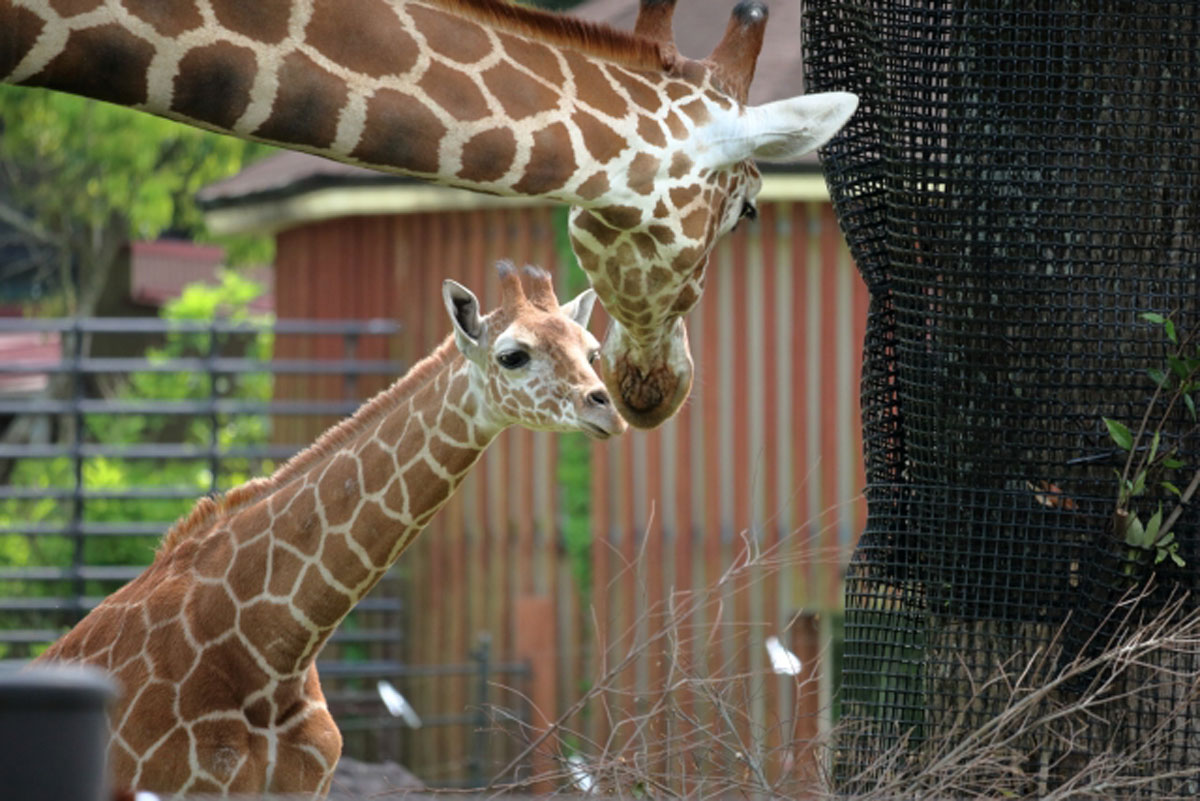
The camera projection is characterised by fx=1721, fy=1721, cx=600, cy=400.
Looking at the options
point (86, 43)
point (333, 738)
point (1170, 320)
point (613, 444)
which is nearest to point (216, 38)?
point (86, 43)

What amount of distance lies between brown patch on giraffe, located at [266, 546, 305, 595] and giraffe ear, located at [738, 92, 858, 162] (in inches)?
70.0

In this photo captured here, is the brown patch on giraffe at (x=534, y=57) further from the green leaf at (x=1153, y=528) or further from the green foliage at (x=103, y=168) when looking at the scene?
the green foliage at (x=103, y=168)

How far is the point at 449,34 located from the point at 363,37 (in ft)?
0.72

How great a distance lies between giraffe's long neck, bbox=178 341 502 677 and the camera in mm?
4793

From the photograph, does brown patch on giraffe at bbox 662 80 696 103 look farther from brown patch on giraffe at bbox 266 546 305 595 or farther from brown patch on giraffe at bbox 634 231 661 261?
brown patch on giraffe at bbox 266 546 305 595

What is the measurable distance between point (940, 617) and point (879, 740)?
349 mm

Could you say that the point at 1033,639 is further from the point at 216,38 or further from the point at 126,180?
the point at 126,180

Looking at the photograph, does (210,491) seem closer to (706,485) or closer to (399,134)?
(706,485)

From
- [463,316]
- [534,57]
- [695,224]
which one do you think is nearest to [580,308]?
[463,316]

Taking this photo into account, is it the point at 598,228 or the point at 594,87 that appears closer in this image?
the point at 594,87

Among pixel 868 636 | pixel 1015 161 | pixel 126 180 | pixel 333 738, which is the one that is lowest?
pixel 333 738

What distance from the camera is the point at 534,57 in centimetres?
405

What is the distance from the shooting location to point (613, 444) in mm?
9883

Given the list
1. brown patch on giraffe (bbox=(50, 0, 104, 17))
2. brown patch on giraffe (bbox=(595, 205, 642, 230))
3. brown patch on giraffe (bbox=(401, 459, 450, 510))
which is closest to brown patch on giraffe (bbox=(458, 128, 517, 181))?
brown patch on giraffe (bbox=(595, 205, 642, 230))
